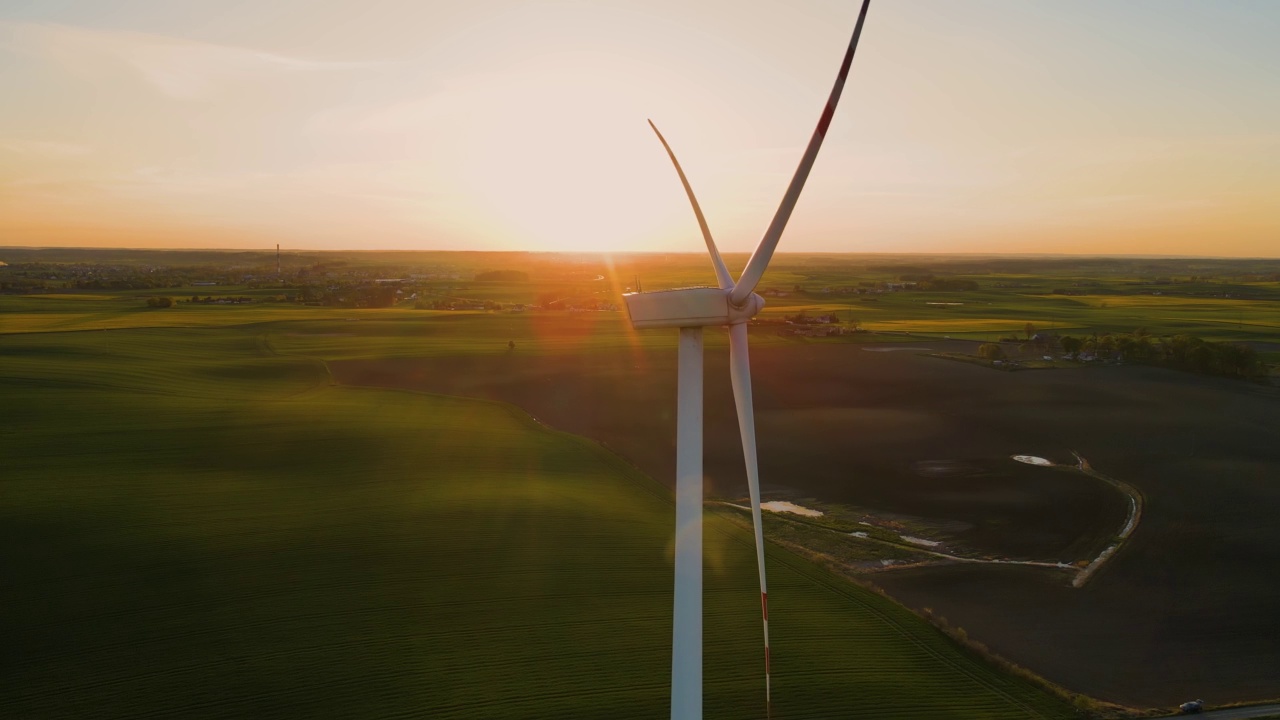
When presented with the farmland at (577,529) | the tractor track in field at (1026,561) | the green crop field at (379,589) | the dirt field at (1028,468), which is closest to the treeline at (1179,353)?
the farmland at (577,529)

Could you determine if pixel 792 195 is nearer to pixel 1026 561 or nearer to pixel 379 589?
pixel 379 589

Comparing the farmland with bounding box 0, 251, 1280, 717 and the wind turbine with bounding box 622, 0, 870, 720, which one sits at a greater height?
the wind turbine with bounding box 622, 0, 870, 720

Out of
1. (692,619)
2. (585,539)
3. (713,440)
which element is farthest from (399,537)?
(713,440)

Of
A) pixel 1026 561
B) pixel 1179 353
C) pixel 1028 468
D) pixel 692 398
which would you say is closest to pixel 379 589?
pixel 692 398

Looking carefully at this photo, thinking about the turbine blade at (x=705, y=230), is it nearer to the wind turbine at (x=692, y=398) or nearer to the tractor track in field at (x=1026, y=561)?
the wind turbine at (x=692, y=398)

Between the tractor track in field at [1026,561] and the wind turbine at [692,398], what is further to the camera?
the tractor track in field at [1026,561]

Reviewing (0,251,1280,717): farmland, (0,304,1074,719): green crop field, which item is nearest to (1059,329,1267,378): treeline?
(0,251,1280,717): farmland

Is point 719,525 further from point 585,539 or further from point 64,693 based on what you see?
point 64,693

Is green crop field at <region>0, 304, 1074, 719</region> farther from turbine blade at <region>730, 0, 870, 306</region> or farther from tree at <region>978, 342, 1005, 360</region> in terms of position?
tree at <region>978, 342, 1005, 360</region>
